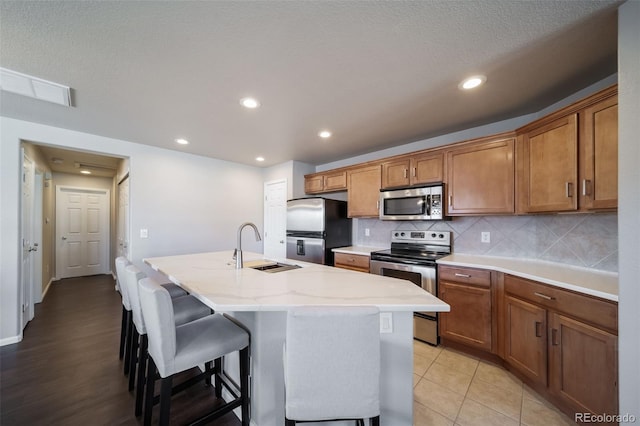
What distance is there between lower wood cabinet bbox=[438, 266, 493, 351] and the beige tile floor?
0.22 meters

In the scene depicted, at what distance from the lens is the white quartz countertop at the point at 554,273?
145 cm

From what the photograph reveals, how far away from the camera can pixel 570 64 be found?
1613mm

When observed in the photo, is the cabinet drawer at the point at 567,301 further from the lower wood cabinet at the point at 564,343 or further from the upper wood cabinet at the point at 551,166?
the upper wood cabinet at the point at 551,166

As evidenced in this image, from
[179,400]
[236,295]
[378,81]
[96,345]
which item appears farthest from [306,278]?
[96,345]

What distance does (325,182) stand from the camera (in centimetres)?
401

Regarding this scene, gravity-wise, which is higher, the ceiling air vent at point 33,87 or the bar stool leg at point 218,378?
the ceiling air vent at point 33,87

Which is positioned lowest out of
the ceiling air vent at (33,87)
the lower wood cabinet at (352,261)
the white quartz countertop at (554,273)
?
the lower wood cabinet at (352,261)

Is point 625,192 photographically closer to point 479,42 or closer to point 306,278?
point 479,42

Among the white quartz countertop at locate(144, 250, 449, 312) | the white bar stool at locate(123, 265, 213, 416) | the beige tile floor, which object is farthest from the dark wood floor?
the beige tile floor

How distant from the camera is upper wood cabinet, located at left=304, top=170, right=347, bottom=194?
3.77 m

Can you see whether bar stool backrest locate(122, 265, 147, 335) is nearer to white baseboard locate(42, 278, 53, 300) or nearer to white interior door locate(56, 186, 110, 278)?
white baseboard locate(42, 278, 53, 300)

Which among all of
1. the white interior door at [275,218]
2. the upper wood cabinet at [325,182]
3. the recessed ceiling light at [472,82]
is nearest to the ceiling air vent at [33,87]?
the white interior door at [275,218]

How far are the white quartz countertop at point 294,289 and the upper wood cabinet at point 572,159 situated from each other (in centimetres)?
140

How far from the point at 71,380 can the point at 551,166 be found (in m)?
4.23
